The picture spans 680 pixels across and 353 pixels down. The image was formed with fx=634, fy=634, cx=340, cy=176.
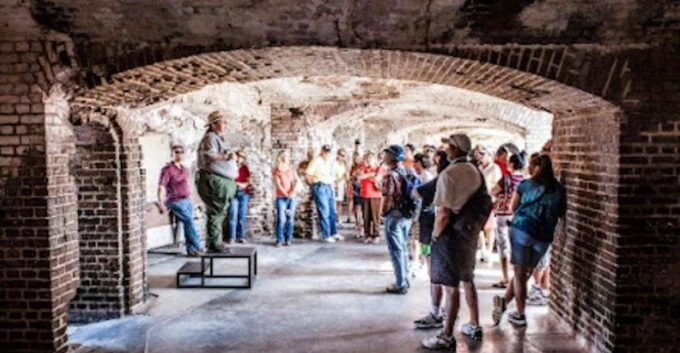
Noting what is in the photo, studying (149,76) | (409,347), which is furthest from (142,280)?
(409,347)

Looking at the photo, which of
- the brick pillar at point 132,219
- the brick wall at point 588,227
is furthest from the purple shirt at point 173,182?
the brick wall at point 588,227

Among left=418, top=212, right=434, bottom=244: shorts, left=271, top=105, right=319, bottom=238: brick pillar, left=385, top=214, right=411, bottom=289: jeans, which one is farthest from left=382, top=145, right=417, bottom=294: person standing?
left=271, top=105, right=319, bottom=238: brick pillar

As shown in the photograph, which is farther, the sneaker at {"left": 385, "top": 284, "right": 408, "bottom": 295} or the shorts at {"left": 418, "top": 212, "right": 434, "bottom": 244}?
the sneaker at {"left": 385, "top": 284, "right": 408, "bottom": 295}

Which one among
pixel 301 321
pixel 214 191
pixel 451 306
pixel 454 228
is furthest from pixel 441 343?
pixel 214 191

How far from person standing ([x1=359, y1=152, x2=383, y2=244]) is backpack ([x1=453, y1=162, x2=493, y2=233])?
6200 millimetres

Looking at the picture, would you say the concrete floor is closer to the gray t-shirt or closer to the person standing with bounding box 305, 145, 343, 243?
the gray t-shirt

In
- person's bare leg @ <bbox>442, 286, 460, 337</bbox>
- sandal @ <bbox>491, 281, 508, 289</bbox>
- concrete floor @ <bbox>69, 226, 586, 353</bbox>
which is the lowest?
concrete floor @ <bbox>69, 226, 586, 353</bbox>

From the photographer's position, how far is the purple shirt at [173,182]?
885 centimetres

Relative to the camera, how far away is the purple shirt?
29.0ft

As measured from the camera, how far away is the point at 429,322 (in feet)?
20.4

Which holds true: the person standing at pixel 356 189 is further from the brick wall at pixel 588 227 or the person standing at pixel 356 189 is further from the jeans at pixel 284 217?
the brick wall at pixel 588 227

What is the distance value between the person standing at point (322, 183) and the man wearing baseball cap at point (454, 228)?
6.48 meters

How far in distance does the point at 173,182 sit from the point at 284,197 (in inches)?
112

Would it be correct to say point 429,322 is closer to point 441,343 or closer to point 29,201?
point 441,343
